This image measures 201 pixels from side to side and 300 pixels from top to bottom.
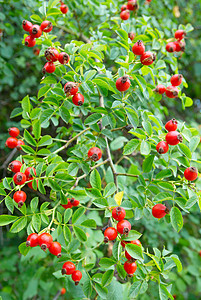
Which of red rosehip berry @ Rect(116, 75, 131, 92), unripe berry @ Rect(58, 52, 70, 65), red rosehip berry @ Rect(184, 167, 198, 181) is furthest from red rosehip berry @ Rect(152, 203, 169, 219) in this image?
unripe berry @ Rect(58, 52, 70, 65)

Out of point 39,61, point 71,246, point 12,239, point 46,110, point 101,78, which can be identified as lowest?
point 12,239

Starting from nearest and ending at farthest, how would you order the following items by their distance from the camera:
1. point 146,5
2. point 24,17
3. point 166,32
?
point 24,17 → point 166,32 → point 146,5

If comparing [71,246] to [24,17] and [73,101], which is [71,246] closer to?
[73,101]

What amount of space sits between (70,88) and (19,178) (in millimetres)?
477

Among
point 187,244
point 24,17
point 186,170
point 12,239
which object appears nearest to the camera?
point 186,170

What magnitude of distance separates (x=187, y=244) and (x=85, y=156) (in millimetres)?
2166

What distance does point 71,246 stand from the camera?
A: 128cm

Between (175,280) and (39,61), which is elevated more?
(39,61)

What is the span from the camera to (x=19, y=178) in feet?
3.70

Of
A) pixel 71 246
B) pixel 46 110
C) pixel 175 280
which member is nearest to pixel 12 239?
pixel 175 280

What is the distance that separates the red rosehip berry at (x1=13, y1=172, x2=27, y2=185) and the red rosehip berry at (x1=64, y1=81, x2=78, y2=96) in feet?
1.45

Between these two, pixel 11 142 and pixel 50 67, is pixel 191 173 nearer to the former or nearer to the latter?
pixel 50 67

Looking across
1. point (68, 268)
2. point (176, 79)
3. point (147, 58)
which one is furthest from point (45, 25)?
point (68, 268)

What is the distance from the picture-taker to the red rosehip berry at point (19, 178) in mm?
1125
